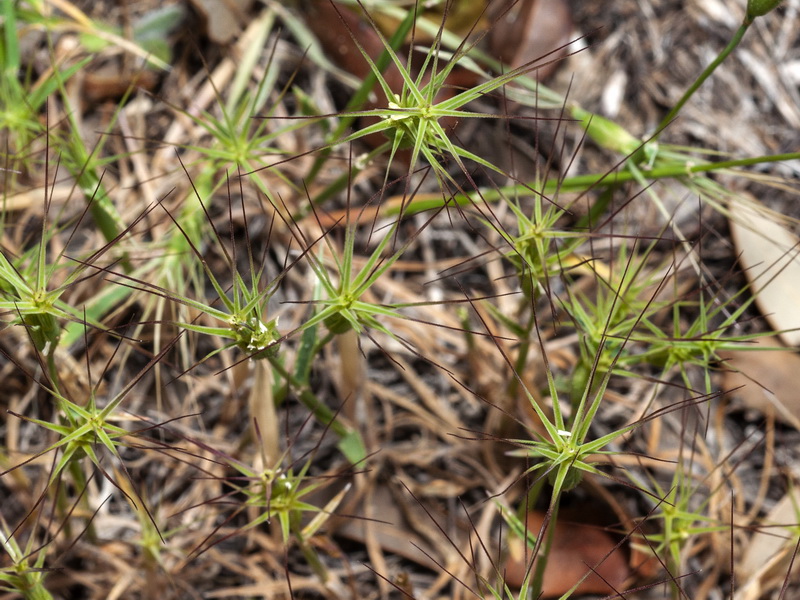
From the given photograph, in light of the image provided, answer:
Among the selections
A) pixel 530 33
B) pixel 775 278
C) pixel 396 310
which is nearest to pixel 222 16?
pixel 530 33

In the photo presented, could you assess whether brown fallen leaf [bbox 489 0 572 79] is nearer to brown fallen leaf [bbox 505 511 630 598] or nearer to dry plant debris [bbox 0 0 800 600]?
dry plant debris [bbox 0 0 800 600]

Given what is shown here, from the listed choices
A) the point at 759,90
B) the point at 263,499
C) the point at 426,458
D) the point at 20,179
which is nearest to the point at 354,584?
the point at 426,458

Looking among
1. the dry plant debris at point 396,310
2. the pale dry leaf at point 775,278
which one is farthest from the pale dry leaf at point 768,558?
the pale dry leaf at point 775,278

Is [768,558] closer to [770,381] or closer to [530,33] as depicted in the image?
[770,381]

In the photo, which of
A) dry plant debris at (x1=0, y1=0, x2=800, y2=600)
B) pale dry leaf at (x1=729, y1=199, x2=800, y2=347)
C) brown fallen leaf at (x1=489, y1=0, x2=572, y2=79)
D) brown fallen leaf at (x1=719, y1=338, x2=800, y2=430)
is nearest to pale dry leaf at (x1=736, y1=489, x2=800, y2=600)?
dry plant debris at (x1=0, y1=0, x2=800, y2=600)

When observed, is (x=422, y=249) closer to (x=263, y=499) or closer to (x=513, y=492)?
(x=513, y=492)
